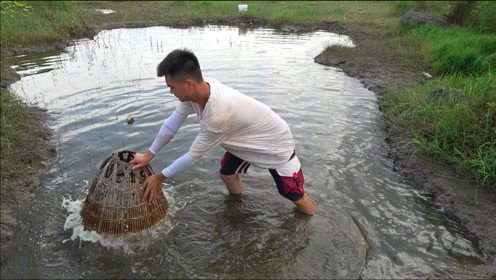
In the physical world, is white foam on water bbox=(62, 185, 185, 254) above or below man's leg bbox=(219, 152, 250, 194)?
below

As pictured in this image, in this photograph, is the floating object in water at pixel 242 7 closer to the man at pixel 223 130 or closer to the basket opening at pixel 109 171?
the man at pixel 223 130

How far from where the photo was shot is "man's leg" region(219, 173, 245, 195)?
12.7 feet

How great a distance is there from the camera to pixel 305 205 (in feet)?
11.9

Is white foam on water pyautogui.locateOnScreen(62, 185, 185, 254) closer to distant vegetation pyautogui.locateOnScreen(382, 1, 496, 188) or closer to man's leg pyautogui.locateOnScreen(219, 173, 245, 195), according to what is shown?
man's leg pyautogui.locateOnScreen(219, 173, 245, 195)

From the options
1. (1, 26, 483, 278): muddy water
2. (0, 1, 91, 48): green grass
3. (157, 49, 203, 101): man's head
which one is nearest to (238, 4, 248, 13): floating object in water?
(0, 1, 91, 48): green grass

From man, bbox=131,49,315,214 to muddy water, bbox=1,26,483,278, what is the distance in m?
0.50

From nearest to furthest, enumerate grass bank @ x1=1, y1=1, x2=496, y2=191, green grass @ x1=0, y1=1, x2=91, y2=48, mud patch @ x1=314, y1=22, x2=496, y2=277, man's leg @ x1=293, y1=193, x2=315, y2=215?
1. mud patch @ x1=314, y1=22, x2=496, y2=277
2. man's leg @ x1=293, y1=193, x2=315, y2=215
3. grass bank @ x1=1, y1=1, x2=496, y2=191
4. green grass @ x1=0, y1=1, x2=91, y2=48

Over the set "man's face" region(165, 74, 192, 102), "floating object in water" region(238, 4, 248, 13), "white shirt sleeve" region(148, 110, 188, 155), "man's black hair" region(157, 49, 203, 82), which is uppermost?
"floating object in water" region(238, 4, 248, 13)

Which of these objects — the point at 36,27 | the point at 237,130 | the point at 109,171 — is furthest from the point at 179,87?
the point at 36,27

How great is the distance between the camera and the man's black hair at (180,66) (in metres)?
2.56

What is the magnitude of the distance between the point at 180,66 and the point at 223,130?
606 mm

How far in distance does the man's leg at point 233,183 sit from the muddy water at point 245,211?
11cm

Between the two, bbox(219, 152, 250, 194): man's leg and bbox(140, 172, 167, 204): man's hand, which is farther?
bbox(219, 152, 250, 194): man's leg

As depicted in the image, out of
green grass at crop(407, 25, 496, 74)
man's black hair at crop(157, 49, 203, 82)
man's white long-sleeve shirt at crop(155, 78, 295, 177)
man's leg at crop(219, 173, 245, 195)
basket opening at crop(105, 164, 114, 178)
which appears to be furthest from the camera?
green grass at crop(407, 25, 496, 74)
